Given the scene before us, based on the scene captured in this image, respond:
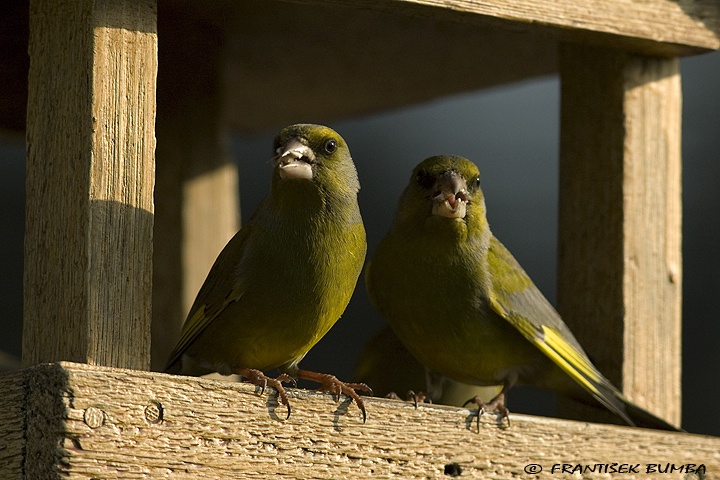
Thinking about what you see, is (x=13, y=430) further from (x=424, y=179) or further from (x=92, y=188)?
(x=424, y=179)

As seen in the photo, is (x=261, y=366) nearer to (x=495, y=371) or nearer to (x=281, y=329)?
(x=281, y=329)

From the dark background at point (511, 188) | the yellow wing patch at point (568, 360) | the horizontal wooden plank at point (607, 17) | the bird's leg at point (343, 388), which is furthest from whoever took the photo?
the dark background at point (511, 188)

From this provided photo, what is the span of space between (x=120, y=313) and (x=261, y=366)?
27.8 inches

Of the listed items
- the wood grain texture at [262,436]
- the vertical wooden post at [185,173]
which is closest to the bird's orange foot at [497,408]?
the wood grain texture at [262,436]

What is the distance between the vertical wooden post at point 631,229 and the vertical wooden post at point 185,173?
5.17 feet

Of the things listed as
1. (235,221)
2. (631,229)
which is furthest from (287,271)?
(235,221)

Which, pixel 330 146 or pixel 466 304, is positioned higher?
pixel 330 146

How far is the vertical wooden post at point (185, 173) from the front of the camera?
16.3 feet

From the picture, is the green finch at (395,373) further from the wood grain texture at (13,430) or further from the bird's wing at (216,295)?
the wood grain texture at (13,430)

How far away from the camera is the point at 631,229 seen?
409cm

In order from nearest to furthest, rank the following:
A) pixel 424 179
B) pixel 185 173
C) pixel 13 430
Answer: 1. pixel 13 430
2. pixel 424 179
3. pixel 185 173

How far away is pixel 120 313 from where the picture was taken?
304 centimetres

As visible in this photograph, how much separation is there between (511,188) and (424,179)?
4397 millimetres

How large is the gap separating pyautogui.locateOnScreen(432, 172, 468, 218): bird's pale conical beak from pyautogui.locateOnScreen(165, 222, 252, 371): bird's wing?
0.61 metres
